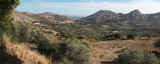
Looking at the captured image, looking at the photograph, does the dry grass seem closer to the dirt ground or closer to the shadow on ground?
the shadow on ground

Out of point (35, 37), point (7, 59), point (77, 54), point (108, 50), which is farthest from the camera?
point (108, 50)

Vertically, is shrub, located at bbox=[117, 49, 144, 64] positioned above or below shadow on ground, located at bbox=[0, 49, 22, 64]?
below

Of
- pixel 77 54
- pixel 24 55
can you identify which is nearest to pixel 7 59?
pixel 24 55

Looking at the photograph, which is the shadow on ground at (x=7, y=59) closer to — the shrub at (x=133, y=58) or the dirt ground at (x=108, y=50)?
the shrub at (x=133, y=58)

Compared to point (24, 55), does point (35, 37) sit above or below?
below

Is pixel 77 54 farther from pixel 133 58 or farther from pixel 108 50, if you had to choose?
pixel 108 50

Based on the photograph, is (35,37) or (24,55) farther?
(35,37)

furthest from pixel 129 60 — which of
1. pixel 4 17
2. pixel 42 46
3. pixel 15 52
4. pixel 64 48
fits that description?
pixel 4 17

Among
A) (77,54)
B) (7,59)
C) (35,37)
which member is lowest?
(35,37)

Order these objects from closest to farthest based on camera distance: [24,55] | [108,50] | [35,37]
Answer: [24,55] → [35,37] → [108,50]

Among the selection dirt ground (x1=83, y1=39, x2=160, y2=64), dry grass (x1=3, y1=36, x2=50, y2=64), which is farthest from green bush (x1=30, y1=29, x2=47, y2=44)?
dry grass (x1=3, y1=36, x2=50, y2=64)

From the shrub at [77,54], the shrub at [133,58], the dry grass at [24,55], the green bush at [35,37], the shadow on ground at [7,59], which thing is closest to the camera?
the shadow on ground at [7,59]

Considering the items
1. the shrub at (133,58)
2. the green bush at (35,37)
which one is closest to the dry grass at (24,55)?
the shrub at (133,58)

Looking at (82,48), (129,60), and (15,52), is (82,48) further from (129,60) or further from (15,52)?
(15,52)
